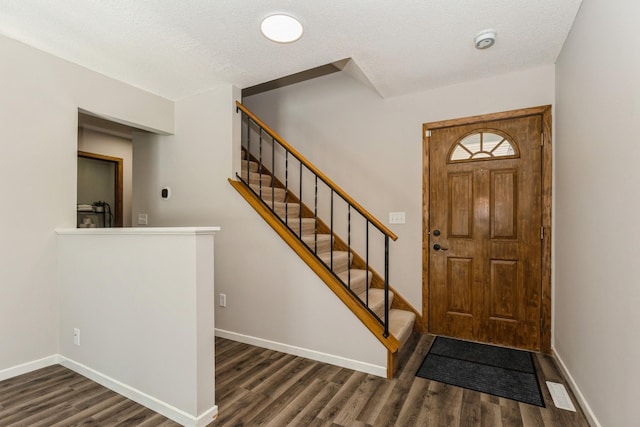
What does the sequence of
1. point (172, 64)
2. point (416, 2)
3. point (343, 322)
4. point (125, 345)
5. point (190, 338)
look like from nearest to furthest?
point (190, 338) → point (416, 2) → point (125, 345) → point (343, 322) → point (172, 64)

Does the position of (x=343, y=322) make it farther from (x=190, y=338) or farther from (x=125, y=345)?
(x=125, y=345)

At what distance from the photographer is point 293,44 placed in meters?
2.42

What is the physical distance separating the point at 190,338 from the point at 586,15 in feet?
9.69

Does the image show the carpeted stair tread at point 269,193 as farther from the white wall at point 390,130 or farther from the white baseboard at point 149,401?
the white baseboard at point 149,401

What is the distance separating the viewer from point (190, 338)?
5.84ft

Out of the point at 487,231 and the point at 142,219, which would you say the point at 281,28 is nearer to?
the point at 487,231

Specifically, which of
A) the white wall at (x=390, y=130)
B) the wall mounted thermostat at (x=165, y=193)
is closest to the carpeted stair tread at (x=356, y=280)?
the white wall at (x=390, y=130)

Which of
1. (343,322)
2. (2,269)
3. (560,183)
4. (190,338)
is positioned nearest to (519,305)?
(560,183)

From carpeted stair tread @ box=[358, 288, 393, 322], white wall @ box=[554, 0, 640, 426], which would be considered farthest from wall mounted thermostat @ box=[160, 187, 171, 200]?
white wall @ box=[554, 0, 640, 426]

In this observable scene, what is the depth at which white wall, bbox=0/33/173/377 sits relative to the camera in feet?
7.69

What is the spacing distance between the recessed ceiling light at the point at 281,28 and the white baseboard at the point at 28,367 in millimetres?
3005

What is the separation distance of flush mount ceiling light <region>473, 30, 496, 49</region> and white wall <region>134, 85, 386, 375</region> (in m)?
2.14

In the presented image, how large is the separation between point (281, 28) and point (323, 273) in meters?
1.81

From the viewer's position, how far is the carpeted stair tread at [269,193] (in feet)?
11.2
